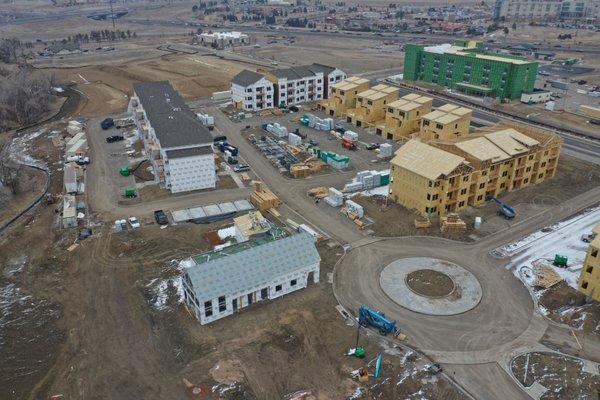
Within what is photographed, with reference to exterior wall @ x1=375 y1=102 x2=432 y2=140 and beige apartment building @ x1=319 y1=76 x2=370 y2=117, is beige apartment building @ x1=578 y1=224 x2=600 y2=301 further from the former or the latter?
beige apartment building @ x1=319 y1=76 x2=370 y2=117

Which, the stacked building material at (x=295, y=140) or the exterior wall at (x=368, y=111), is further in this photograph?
the exterior wall at (x=368, y=111)

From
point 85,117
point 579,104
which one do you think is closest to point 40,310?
point 85,117

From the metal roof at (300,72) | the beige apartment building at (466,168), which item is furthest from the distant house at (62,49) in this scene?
the beige apartment building at (466,168)

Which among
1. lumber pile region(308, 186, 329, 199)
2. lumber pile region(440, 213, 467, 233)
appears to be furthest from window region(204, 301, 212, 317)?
lumber pile region(440, 213, 467, 233)

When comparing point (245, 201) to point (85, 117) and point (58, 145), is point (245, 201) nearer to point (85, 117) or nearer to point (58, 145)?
point (58, 145)

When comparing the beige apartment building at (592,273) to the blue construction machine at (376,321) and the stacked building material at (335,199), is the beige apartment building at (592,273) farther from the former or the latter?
the stacked building material at (335,199)

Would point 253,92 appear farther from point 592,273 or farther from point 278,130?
point 592,273

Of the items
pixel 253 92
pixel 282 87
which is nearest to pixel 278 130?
pixel 253 92
